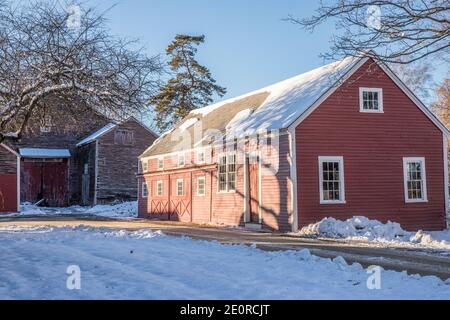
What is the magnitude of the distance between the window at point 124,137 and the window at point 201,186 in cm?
1911

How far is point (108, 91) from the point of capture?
11.4 meters

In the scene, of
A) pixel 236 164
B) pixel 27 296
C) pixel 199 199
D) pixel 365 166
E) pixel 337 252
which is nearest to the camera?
pixel 27 296

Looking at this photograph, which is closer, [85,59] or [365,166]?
[85,59]

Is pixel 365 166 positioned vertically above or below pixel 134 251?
above

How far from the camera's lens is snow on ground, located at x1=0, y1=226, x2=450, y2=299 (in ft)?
23.7

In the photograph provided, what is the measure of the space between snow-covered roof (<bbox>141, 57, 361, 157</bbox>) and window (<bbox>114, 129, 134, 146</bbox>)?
41.5ft

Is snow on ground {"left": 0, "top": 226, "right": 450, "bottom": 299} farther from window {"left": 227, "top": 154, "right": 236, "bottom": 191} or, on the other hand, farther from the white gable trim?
the white gable trim

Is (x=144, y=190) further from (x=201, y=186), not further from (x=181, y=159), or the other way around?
(x=201, y=186)

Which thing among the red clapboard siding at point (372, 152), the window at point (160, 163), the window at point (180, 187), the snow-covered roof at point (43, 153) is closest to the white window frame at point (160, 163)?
the window at point (160, 163)

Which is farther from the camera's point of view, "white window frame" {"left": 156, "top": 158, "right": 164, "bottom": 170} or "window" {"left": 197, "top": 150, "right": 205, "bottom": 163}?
"white window frame" {"left": 156, "top": 158, "right": 164, "bottom": 170}

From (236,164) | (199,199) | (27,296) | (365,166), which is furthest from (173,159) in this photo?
(27,296)

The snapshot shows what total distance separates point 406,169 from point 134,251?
13.8 m

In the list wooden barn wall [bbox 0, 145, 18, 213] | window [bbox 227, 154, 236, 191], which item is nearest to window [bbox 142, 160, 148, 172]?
wooden barn wall [bbox 0, 145, 18, 213]

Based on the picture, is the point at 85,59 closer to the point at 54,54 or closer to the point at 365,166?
the point at 54,54
